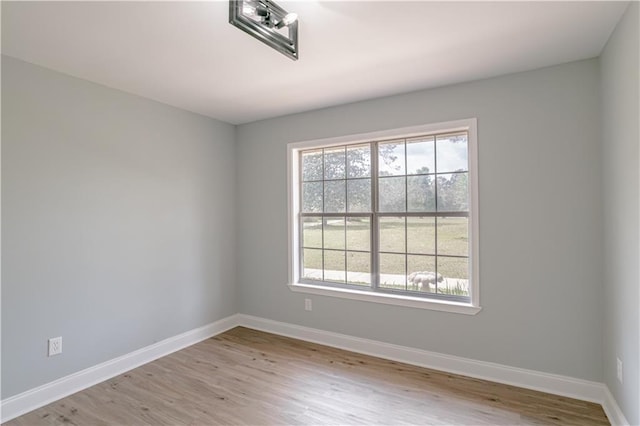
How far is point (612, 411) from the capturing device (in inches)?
84.8

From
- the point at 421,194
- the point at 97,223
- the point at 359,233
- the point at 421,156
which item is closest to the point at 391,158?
the point at 421,156

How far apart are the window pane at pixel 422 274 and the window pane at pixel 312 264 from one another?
1058 millimetres

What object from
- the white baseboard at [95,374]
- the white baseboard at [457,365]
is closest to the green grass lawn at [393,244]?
the white baseboard at [457,365]

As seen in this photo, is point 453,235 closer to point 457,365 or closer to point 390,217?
point 390,217

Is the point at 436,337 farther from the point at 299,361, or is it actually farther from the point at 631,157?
the point at 631,157

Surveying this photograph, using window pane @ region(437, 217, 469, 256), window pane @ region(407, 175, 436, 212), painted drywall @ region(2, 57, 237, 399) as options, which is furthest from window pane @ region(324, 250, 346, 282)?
painted drywall @ region(2, 57, 237, 399)

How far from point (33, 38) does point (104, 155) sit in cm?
101

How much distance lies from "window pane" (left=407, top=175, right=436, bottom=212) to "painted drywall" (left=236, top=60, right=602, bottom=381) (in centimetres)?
45

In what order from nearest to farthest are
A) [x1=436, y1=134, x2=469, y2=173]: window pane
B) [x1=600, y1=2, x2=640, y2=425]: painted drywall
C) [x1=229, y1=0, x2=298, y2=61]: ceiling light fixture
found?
[x1=229, y1=0, x2=298, y2=61]: ceiling light fixture
[x1=600, y1=2, x2=640, y2=425]: painted drywall
[x1=436, y1=134, x2=469, y2=173]: window pane

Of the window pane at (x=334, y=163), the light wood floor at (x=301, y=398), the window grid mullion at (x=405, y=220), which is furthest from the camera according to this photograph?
the window pane at (x=334, y=163)

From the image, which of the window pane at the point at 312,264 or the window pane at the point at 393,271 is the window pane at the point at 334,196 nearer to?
the window pane at the point at 312,264

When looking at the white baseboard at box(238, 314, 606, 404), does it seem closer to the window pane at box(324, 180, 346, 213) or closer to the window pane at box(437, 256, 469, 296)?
the window pane at box(437, 256, 469, 296)

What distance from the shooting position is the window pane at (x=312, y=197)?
A: 3.80 m

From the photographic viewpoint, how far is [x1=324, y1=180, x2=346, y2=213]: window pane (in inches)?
143
